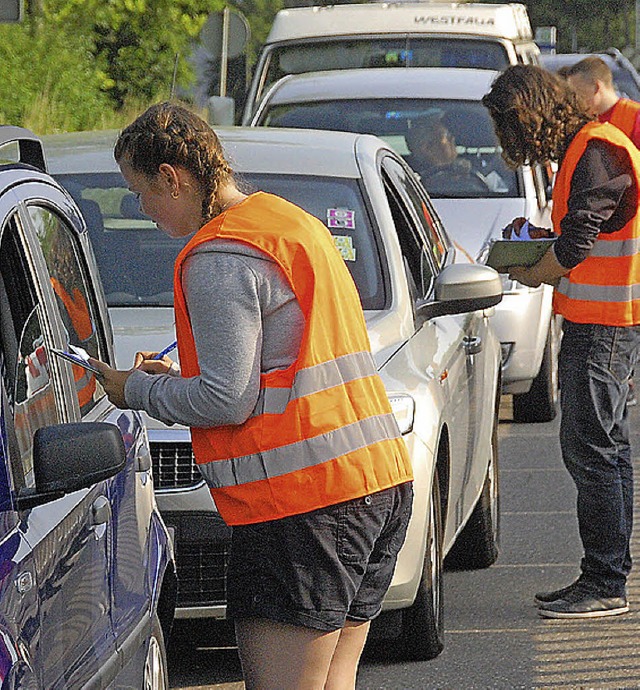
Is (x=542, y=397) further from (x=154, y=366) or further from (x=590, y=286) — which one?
(x=154, y=366)

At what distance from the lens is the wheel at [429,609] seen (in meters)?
5.50

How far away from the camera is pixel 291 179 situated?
21.7 ft

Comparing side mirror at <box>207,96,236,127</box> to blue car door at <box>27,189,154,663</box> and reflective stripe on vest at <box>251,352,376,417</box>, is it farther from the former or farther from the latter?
reflective stripe on vest at <box>251,352,376,417</box>

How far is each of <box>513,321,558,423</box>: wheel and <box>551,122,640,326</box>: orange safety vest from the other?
4.40m

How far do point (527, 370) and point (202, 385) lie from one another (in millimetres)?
6763

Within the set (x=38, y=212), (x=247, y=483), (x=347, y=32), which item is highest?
(x=38, y=212)

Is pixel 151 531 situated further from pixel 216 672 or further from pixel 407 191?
pixel 407 191

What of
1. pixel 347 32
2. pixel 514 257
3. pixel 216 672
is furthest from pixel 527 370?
pixel 347 32

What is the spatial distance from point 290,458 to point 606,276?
2961mm

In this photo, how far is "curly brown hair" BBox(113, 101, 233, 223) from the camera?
138 inches

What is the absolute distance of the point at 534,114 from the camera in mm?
6051

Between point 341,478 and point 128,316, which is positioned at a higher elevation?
point 341,478

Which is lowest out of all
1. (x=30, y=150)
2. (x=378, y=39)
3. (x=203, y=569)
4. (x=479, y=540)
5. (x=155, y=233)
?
(x=479, y=540)

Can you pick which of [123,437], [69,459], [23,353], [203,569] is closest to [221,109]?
[203,569]
